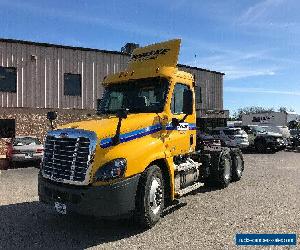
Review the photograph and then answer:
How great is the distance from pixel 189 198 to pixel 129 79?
3718mm

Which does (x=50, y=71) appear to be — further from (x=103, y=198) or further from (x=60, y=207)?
(x=103, y=198)

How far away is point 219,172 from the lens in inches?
425

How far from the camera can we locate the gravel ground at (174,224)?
612 centimetres

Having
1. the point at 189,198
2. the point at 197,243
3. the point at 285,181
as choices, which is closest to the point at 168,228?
the point at 197,243

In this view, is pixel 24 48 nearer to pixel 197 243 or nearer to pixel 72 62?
pixel 72 62

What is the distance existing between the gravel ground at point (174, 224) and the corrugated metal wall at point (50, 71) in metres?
14.4

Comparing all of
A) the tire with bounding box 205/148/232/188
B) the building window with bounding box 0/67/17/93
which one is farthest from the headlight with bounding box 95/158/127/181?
the building window with bounding box 0/67/17/93

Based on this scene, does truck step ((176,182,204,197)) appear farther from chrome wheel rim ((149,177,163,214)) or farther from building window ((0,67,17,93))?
building window ((0,67,17,93))

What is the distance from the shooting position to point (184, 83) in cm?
845

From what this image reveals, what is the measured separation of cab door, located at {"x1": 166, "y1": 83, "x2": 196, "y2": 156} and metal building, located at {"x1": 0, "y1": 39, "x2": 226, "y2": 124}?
13.9m

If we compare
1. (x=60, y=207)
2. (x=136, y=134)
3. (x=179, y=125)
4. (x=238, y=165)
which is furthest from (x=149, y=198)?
(x=238, y=165)

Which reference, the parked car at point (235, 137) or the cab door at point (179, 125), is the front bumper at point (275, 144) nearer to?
the parked car at point (235, 137)

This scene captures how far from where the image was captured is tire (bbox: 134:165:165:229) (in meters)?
6.50

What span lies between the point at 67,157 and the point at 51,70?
19195mm
